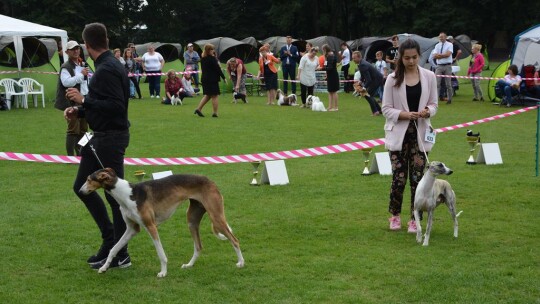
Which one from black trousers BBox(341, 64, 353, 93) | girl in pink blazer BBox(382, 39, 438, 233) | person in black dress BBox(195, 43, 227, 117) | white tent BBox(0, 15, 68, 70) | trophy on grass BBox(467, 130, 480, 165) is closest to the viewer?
girl in pink blazer BBox(382, 39, 438, 233)

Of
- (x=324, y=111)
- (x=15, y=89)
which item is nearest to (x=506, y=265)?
(x=324, y=111)

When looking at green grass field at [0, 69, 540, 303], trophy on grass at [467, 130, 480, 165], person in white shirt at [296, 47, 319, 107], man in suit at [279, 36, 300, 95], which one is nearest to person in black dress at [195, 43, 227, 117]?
person in white shirt at [296, 47, 319, 107]

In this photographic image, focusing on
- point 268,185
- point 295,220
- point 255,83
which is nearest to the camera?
point 295,220

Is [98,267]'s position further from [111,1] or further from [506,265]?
[111,1]

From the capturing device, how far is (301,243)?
6.76 metres

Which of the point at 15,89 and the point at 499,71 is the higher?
the point at 499,71

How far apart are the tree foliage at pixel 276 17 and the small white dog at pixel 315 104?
1399 inches

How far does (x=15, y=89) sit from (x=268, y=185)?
15548 millimetres

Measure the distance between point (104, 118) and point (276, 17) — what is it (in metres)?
56.8

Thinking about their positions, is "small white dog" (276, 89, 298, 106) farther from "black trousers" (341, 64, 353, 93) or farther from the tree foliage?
the tree foliage

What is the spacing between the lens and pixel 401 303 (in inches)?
198

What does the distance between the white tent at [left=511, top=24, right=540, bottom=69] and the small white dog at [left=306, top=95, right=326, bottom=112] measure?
6071 millimetres

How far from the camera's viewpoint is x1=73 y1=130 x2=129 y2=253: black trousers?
226 inches

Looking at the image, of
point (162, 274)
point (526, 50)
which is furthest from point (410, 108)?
point (526, 50)
